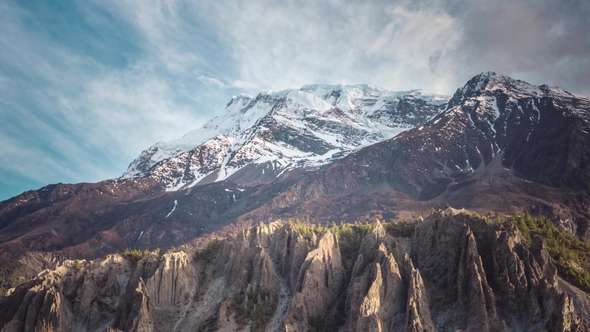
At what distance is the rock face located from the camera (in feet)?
156

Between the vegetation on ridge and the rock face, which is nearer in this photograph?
the rock face

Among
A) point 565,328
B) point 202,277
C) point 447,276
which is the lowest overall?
point 565,328

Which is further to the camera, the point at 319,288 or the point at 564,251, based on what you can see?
the point at 319,288

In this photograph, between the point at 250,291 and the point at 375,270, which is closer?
the point at 375,270

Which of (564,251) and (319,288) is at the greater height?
(564,251)

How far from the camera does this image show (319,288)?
64750 mm

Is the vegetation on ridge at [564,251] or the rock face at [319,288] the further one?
the vegetation on ridge at [564,251]

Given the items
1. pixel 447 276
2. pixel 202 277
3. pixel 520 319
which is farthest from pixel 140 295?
pixel 520 319

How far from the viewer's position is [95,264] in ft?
285

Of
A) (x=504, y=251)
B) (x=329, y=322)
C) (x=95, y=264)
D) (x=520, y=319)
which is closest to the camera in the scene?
(x=520, y=319)

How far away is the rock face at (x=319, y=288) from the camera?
47562 millimetres

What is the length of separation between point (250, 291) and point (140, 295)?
800 inches

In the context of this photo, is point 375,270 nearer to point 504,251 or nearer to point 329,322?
point 329,322

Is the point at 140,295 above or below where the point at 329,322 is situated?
above
